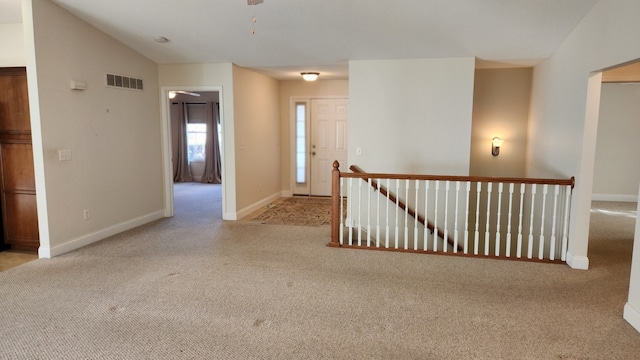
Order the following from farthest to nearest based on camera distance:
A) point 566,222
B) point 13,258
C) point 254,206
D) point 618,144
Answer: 1. point 618,144
2. point 254,206
3. point 13,258
4. point 566,222

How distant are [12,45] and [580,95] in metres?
6.24

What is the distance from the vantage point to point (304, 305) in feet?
10.4

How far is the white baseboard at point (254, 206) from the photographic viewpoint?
245 inches

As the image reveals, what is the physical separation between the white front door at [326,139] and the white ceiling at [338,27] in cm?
250

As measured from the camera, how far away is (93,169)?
491 cm

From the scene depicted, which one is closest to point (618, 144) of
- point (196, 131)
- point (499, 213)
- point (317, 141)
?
point (499, 213)

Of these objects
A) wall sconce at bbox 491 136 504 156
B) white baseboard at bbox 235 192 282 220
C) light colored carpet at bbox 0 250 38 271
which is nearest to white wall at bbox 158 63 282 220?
white baseboard at bbox 235 192 282 220

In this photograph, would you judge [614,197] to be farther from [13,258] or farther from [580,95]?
[13,258]

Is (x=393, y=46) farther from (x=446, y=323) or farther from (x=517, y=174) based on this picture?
(x=446, y=323)

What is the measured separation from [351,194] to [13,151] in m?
4.11

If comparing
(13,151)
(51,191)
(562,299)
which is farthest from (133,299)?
(562,299)

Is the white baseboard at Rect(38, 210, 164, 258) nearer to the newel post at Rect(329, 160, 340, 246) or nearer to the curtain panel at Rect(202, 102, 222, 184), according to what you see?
the newel post at Rect(329, 160, 340, 246)

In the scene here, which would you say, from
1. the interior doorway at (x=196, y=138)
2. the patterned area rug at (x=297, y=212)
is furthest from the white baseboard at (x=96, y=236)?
the interior doorway at (x=196, y=138)

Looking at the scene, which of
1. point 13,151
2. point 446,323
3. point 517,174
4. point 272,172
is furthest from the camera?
point 272,172
